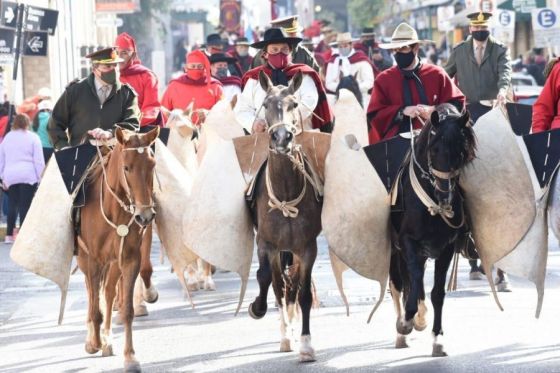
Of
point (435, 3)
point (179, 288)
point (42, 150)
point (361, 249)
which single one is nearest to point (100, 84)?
point (361, 249)

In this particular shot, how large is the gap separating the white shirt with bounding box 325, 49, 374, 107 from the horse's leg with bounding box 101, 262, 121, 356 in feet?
49.4

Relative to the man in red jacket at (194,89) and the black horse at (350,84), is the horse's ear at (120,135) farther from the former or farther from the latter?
the black horse at (350,84)

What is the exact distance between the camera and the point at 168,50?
11088cm

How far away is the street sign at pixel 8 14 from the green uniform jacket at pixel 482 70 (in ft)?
35.1

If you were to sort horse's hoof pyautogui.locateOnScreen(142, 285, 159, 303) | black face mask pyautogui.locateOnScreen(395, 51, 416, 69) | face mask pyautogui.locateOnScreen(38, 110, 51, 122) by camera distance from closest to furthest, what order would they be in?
black face mask pyautogui.locateOnScreen(395, 51, 416, 69), horse's hoof pyautogui.locateOnScreen(142, 285, 159, 303), face mask pyautogui.locateOnScreen(38, 110, 51, 122)

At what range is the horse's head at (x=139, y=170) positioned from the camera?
1106cm

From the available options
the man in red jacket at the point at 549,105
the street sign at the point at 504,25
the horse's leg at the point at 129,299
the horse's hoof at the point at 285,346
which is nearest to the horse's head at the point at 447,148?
the man in red jacket at the point at 549,105

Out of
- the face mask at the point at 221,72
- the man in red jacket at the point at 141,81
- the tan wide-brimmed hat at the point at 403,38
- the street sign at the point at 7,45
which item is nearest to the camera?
the tan wide-brimmed hat at the point at 403,38

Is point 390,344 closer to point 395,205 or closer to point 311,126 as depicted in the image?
point 395,205

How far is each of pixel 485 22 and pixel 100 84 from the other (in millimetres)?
5876

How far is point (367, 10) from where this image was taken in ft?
309

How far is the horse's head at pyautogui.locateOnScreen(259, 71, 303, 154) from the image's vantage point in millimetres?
10977

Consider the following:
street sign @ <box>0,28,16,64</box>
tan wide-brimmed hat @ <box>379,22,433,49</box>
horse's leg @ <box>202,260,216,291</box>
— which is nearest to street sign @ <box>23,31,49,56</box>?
street sign @ <box>0,28,16,64</box>

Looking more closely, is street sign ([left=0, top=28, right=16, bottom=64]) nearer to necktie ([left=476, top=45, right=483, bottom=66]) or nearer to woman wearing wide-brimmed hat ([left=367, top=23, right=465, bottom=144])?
necktie ([left=476, top=45, right=483, bottom=66])
